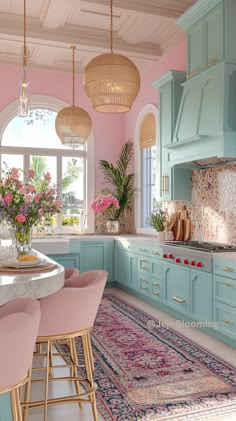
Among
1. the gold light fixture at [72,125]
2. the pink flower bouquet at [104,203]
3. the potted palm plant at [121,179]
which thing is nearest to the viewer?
the gold light fixture at [72,125]

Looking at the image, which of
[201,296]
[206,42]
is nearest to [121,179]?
[206,42]

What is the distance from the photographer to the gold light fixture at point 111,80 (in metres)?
3.09

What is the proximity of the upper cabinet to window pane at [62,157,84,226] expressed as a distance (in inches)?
117

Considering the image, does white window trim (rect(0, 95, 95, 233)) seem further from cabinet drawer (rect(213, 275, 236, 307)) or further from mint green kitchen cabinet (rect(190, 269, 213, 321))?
cabinet drawer (rect(213, 275, 236, 307))

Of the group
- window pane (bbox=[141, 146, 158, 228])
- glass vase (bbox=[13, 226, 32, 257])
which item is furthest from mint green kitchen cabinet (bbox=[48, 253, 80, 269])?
glass vase (bbox=[13, 226, 32, 257])

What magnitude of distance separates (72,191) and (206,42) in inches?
138

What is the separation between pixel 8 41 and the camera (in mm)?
5754

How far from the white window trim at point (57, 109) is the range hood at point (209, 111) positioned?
7.78 feet

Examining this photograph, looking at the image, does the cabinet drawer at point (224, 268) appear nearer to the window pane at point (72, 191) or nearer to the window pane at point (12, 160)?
the window pane at point (72, 191)

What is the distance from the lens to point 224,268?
386 cm

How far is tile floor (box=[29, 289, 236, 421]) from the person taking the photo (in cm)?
261

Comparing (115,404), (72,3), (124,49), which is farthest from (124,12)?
(115,404)

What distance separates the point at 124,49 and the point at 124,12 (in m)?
0.97

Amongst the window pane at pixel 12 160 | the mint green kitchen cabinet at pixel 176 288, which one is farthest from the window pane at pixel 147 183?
the window pane at pixel 12 160
